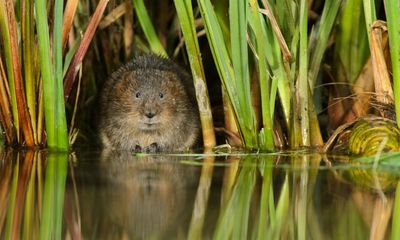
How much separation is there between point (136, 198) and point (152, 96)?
2.24m

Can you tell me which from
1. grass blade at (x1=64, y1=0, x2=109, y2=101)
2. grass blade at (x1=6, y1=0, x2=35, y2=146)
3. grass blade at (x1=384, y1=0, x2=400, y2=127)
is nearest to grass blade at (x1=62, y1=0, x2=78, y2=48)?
grass blade at (x1=64, y1=0, x2=109, y2=101)

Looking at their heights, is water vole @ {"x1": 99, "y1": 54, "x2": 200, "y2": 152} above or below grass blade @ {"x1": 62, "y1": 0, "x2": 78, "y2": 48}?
below

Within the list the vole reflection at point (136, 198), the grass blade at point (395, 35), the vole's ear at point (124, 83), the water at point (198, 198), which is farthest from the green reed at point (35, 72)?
the grass blade at point (395, 35)

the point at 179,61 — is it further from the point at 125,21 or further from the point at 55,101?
the point at 55,101

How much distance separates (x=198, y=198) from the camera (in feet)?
11.2

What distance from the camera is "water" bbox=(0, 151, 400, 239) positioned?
2879 mm

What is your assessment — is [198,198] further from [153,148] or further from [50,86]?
[153,148]

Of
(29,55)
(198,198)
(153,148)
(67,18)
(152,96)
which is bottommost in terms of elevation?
(198,198)

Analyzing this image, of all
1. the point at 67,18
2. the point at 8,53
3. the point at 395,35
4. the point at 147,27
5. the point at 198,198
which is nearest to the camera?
the point at 198,198

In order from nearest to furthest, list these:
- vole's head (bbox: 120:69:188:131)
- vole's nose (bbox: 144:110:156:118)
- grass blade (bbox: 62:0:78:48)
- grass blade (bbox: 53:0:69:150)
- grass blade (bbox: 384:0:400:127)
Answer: grass blade (bbox: 384:0:400:127) → grass blade (bbox: 53:0:69:150) → grass blade (bbox: 62:0:78:48) → vole's nose (bbox: 144:110:156:118) → vole's head (bbox: 120:69:188:131)

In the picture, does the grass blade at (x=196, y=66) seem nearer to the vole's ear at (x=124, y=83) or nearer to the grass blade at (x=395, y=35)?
the vole's ear at (x=124, y=83)

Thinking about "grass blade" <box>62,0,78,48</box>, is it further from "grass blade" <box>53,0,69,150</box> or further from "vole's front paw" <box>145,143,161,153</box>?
"vole's front paw" <box>145,143,161,153</box>

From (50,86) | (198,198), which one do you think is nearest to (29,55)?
(50,86)

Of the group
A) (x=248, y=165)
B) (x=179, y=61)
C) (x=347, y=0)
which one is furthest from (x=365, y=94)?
(x=179, y=61)
